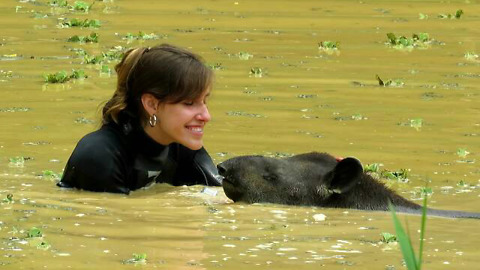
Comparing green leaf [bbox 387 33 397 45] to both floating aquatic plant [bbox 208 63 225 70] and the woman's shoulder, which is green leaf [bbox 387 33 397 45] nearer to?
floating aquatic plant [bbox 208 63 225 70]

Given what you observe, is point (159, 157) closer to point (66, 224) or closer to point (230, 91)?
point (66, 224)

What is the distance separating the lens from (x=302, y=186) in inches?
353

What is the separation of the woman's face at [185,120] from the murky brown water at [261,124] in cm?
43

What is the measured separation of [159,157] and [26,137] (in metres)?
2.36

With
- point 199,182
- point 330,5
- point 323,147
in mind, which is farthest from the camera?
point 330,5

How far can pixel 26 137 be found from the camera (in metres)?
A: 11.6

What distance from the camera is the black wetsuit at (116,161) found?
30.4 ft

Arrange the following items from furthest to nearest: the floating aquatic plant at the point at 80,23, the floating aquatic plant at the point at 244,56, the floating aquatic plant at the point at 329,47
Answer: the floating aquatic plant at the point at 80,23, the floating aquatic plant at the point at 329,47, the floating aquatic plant at the point at 244,56

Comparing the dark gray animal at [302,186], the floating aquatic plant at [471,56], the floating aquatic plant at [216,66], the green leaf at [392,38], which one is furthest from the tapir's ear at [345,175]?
the green leaf at [392,38]

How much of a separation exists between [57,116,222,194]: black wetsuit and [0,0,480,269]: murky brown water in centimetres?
13

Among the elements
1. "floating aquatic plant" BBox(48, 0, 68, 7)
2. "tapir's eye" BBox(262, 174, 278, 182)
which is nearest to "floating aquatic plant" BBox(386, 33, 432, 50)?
"floating aquatic plant" BBox(48, 0, 68, 7)

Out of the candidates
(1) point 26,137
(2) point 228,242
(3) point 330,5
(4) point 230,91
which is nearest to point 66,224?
(2) point 228,242

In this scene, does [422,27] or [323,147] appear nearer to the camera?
[323,147]

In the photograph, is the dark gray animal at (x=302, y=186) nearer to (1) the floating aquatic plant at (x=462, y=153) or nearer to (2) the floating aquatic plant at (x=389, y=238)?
(2) the floating aquatic plant at (x=389, y=238)
